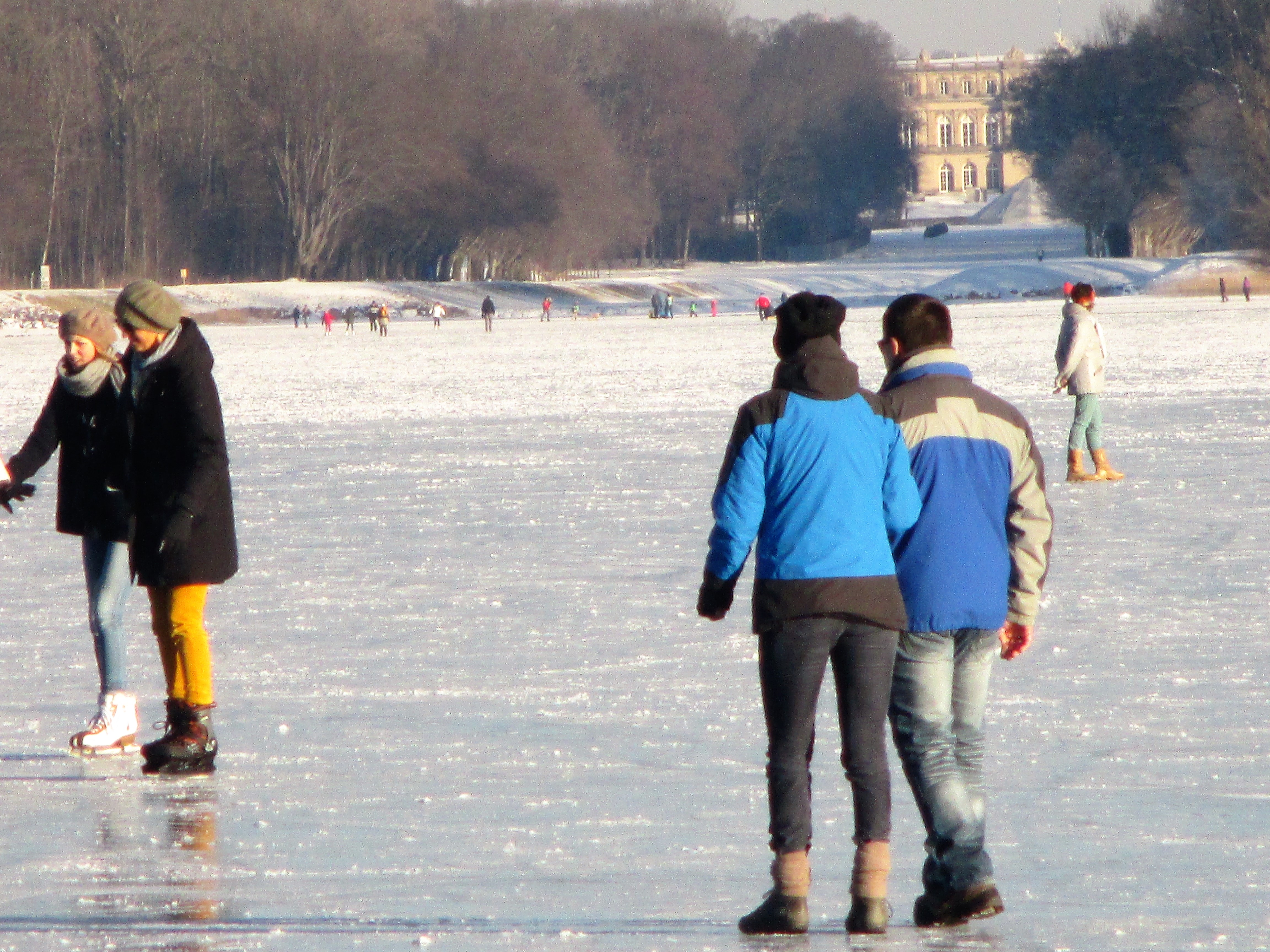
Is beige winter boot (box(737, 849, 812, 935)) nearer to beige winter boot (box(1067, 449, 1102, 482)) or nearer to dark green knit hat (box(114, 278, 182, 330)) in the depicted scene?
dark green knit hat (box(114, 278, 182, 330))

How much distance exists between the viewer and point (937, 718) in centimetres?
390

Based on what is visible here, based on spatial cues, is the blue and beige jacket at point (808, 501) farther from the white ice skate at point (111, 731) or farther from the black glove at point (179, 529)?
the white ice skate at point (111, 731)

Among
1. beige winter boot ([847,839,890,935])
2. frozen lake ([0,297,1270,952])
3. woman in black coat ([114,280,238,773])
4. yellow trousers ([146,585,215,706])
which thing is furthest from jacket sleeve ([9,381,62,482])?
beige winter boot ([847,839,890,935])

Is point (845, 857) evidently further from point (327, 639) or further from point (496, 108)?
point (496, 108)

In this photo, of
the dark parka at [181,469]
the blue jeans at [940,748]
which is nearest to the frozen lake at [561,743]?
the blue jeans at [940,748]

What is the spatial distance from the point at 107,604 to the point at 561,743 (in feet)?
4.12

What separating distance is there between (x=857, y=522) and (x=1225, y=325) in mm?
34221

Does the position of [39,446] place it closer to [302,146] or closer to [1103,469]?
[1103,469]

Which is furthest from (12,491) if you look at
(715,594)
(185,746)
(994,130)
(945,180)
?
(945,180)

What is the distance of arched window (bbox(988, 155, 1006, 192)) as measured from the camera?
140 m

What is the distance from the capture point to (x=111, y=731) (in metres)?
5.41

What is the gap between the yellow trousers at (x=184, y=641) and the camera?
520cm

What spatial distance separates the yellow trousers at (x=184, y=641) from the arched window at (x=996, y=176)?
137489mm

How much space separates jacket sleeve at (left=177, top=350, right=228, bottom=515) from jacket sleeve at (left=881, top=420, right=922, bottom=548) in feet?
6.27
